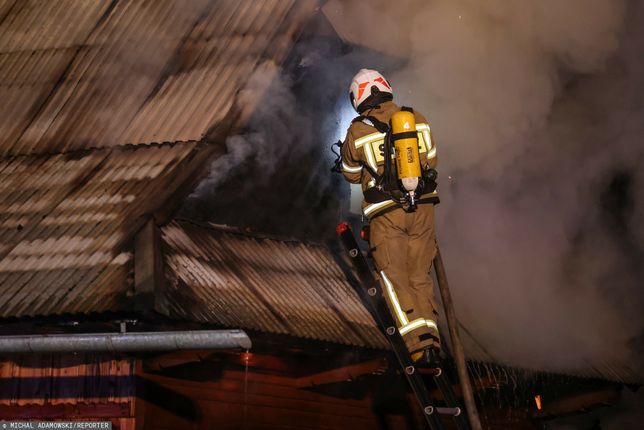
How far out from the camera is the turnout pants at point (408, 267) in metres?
7.21

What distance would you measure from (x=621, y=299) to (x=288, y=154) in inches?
183

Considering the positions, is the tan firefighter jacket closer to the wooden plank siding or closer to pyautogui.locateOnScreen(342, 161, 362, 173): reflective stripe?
pyautogui.locateOnScreen(342, 161, 362, 173): reflective stripe

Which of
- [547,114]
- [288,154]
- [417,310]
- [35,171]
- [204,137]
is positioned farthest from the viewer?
[547,114]

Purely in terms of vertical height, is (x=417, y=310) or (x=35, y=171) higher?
(x=35, y=171)

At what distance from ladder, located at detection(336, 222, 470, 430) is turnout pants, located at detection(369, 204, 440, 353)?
0.20 ft

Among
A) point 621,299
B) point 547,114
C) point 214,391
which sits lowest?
point 214,391

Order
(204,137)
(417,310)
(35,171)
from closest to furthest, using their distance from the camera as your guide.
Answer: (417,310) → (204,137) → (35,171)

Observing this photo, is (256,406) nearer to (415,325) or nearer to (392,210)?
(415,325)

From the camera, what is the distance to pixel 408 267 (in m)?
7.59

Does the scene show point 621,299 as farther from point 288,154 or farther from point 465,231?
point 288,154

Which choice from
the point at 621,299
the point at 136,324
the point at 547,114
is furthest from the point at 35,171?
the point at 621,299

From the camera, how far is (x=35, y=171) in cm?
902

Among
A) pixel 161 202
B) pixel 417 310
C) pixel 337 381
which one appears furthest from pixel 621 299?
pixel 161 202

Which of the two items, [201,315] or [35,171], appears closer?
[201,315]
